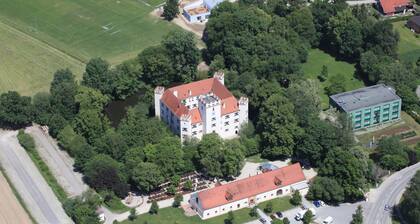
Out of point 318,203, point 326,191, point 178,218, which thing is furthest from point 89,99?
point 326,191

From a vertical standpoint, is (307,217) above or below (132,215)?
above

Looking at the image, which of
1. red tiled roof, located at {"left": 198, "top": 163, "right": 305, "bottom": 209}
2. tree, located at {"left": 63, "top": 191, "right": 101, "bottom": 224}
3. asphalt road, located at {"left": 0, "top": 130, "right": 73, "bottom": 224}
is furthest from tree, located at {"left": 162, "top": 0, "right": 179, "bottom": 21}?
tree, located at {"left": 63, "top": 191, "right": 101, "bottom": 224}

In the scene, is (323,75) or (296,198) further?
(323,75)

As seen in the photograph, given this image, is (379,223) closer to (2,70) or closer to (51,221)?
(51,221)

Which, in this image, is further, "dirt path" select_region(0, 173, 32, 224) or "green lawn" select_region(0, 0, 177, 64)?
"green lawn" select_region(0, 0, 177, 64)

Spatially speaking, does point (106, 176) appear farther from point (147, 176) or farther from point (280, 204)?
point (280, 204)

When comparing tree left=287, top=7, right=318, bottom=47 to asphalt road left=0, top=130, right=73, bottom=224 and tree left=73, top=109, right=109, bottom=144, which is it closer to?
tree left=73, top=109, right=109, bottom=144

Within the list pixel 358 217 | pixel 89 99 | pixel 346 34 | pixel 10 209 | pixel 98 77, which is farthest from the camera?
pixel 346 34
